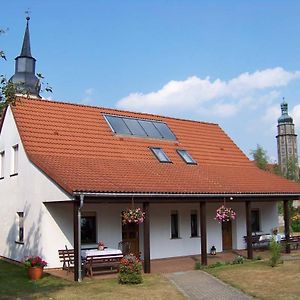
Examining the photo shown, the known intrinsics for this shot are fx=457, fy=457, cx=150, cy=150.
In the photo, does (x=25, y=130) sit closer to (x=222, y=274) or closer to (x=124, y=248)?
(x=124, y=248)

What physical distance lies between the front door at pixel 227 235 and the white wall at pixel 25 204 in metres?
8.46

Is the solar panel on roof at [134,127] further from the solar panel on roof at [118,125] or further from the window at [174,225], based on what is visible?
the window at [174,225]

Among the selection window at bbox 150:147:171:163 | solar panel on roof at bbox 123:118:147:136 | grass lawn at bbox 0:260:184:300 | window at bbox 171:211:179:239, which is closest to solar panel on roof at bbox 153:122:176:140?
solar panel on roof at bbox 123:118:147:136

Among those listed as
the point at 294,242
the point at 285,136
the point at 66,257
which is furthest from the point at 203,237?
the point at 285,136

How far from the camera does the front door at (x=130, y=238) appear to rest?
1779 cm

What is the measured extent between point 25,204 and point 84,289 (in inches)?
261

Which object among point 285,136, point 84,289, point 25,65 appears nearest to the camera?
point 84,289

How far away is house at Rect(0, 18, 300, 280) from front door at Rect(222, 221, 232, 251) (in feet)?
0.15

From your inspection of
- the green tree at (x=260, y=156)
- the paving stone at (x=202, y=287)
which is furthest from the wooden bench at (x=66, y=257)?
the green tree at (x=260, y=156)

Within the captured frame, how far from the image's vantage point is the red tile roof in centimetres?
1550

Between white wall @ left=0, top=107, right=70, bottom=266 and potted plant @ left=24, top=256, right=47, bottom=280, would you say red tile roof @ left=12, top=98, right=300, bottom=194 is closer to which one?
white wall @ left=0, top=107, right=70, bottom=266

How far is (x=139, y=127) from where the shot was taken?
70.8ft

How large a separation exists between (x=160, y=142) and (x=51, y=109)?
5200mm

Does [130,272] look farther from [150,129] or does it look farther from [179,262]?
[150,129]
